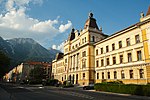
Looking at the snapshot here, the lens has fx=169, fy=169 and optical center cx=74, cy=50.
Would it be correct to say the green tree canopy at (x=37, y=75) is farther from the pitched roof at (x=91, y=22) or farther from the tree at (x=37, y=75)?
the pitched roof at (x=91, y=22)

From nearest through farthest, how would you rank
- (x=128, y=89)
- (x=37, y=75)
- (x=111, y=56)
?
(x=128, y=89), (x=111, y=56), (x=37, y=75)

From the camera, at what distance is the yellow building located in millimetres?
35969

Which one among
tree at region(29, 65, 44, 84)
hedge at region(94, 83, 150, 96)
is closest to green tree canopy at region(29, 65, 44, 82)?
tree at region(29, 65, 44, 84)


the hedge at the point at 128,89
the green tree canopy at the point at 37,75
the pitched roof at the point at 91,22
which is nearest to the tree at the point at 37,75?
the green tree canopy at the point at 37,75

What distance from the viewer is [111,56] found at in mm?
45969

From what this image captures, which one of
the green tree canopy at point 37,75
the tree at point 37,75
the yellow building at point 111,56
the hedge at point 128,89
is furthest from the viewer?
the green tree canopy at point 37,75

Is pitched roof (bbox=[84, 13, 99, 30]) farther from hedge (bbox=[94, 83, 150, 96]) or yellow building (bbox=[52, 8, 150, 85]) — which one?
→ hedge (bbox=[94, 83, 150, 96])

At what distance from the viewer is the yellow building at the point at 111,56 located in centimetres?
3597

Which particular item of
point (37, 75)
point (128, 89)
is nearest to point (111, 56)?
point (128, 89)

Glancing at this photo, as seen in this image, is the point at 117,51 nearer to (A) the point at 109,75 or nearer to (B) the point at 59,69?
(A) the point at 109,75

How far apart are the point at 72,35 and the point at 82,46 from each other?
19915 mm

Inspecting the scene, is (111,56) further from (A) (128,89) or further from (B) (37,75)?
(B) (37,75)

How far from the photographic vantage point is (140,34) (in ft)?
121

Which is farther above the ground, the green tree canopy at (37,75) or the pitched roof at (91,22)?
the pitched roof at (91,22)
